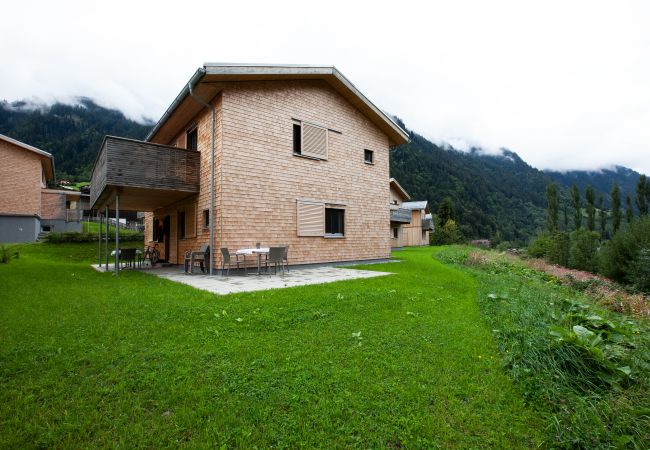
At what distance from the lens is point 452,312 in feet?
19.2

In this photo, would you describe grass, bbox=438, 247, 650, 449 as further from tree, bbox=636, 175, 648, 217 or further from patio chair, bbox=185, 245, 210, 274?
tree, bbox=636, 175, 648, 217

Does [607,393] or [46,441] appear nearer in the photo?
[46,441]

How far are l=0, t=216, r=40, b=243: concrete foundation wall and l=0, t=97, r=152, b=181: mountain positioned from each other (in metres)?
50.1

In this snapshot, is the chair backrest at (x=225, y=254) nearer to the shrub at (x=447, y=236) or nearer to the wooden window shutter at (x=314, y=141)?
the wooden window shutter at (x=314, y=141)

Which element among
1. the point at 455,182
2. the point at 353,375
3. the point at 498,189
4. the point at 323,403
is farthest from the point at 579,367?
the point at 498,189

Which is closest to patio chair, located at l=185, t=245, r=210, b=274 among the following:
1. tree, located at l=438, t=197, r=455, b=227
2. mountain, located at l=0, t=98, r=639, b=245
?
tree, located at l=438, t=197, r=455, b=227

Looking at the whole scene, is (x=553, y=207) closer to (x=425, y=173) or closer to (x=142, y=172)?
(x=425, y=173)

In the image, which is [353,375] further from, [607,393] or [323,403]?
[607,393]

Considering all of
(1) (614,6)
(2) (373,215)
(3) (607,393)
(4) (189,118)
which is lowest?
(3) (607,393)

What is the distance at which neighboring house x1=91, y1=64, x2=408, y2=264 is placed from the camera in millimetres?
10695

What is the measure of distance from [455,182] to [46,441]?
272ft

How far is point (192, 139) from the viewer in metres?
13.6

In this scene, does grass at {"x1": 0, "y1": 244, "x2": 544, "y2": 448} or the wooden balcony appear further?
the wooden balcony

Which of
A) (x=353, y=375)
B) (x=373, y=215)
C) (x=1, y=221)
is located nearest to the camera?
(x=353, y=375)
